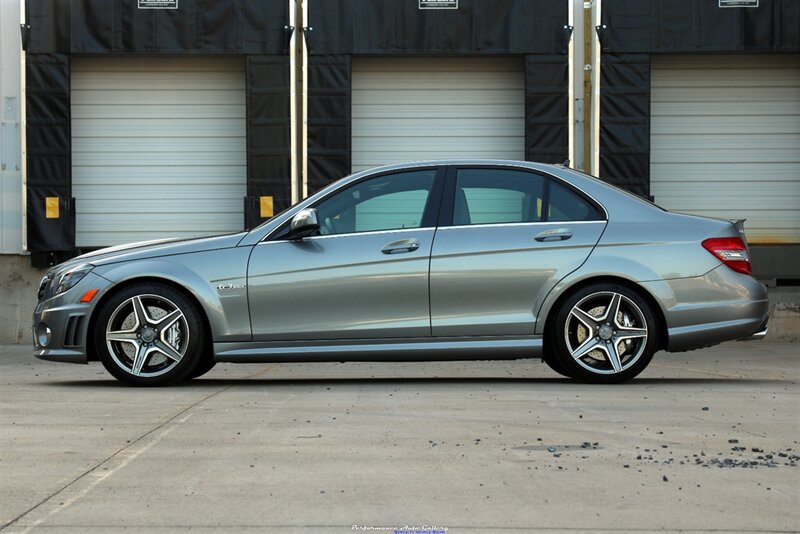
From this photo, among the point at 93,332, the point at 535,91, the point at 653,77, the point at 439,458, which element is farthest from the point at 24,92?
the point at 439,458

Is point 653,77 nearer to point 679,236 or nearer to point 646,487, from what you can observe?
point 679,236

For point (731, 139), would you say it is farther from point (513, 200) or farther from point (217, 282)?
point (217, 282)

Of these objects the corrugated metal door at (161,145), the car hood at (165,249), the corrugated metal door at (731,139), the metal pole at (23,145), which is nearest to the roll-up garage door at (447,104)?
the corrugated metal door at (161,145)

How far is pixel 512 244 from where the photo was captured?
27.0 ft

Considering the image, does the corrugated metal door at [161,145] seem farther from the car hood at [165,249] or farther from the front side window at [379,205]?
the front side window at [379,205]

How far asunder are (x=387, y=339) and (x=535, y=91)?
1032 centimetres

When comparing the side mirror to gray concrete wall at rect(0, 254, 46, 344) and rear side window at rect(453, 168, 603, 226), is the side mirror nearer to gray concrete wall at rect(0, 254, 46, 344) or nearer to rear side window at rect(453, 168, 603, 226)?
rear side window at rect(453, 168, 603, 226)

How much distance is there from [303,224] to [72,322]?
1.71 m

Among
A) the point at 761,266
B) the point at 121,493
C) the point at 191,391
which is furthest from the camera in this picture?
the point at 761,266

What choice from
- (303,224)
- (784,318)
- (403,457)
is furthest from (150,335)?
(784,318)

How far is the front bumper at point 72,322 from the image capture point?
329 inches

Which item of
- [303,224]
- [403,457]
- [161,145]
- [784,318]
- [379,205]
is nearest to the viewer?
[403,457]

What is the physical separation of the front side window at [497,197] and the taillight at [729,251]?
115cm

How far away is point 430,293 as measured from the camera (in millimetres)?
8195
